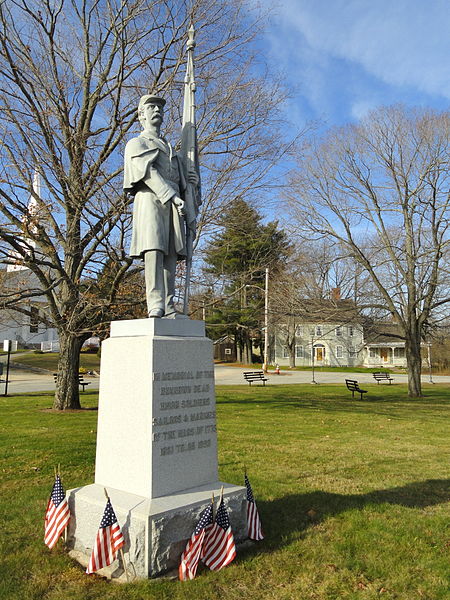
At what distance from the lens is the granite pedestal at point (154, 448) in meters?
4.20

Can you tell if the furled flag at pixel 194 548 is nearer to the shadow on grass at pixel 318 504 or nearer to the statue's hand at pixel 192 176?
the shadow on grass at pixel 318 504

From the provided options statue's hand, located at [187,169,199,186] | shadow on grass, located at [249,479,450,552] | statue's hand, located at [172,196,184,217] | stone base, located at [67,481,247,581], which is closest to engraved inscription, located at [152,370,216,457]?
stone base, located at [67,481,247,581]

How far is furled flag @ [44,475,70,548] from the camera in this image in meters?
4.63

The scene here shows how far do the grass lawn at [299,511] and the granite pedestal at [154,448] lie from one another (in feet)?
1.03

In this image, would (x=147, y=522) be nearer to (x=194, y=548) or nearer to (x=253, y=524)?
(x=194, y=548)

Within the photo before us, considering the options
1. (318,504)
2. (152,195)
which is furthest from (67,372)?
(152,195)

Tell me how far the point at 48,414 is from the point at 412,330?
15775mm

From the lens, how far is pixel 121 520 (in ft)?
13.9

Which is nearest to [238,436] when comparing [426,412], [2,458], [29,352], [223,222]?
[2,458]

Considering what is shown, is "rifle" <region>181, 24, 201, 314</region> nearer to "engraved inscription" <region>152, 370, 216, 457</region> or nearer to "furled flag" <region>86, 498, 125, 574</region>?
"engraved inscription" <region>152, 370, 216, 457</region>

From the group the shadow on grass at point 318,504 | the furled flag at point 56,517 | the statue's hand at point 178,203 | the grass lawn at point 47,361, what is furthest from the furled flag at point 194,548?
the grass lawn at point 47,361

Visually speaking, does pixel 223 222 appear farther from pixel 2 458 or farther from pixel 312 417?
pixel 2 458

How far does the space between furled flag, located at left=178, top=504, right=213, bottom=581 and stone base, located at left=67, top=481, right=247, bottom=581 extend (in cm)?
7

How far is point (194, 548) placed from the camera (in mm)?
4266
